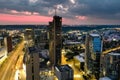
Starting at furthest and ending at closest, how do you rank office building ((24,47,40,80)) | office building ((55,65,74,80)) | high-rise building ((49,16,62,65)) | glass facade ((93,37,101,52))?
1. high-rise building ((49,16,62,65))
2. glass facade ((93,37,101,52))
3. office building ((55,65,74,80))
4. office building ((24,47,40,80))

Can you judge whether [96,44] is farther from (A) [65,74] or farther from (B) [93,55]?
(A) [65,74]

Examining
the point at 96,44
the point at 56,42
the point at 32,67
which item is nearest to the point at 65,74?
the point at 96,44

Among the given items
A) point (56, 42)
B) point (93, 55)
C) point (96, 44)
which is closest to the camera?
point (93, 55)

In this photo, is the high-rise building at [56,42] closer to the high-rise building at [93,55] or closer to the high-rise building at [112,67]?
the high-rise building at [93,55]

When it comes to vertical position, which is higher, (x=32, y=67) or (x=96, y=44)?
(x=32, y=67)

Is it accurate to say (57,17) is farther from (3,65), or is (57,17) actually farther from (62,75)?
(62,75)

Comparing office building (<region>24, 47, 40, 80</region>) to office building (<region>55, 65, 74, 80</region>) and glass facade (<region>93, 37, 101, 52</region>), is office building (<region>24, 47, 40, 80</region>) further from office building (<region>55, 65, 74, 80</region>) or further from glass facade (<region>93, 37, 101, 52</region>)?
glass facade (<region>93, 37, 101, 52</region>)

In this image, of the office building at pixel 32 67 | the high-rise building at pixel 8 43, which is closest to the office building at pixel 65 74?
the office building at pixel 32 67

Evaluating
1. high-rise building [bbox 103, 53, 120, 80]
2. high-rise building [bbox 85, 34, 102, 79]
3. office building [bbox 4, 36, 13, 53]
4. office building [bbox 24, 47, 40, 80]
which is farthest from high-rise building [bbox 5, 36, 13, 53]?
office building [bbox 24, 47, 40, 80]
